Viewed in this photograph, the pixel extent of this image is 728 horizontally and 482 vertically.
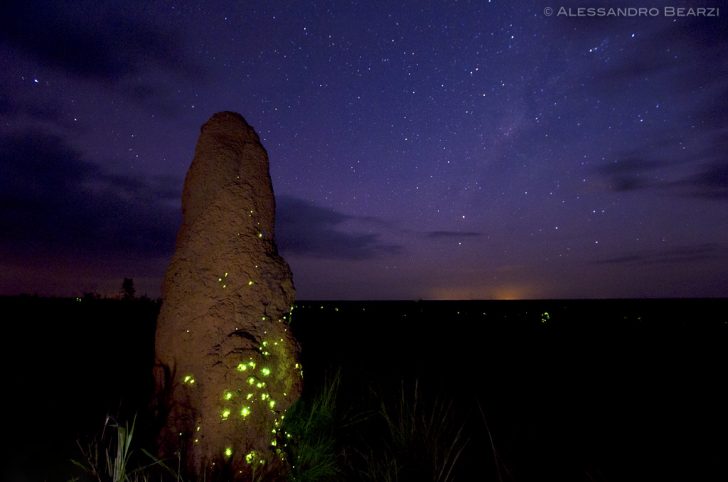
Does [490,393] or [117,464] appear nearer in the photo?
[117,464]

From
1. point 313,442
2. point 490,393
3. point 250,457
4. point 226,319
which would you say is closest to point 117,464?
point 250,457

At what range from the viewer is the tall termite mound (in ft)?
13.1

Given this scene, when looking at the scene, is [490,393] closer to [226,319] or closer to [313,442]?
[313,442]

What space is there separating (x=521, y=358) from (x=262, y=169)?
14298 mm

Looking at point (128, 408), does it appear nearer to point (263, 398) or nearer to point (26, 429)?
point (26, 429)

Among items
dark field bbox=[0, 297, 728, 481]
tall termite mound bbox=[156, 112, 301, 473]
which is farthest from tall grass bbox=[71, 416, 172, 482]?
tall termite mound bbox=[156, 112, 301, 473]

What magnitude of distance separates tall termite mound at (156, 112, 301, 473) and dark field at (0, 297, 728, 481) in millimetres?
557

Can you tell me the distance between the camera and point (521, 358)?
1656cm

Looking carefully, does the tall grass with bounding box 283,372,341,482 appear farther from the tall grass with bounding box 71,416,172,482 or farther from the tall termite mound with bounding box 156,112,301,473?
the tall grass with bounding box 71,416,172,482

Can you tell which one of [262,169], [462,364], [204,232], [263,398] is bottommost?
[462,364]

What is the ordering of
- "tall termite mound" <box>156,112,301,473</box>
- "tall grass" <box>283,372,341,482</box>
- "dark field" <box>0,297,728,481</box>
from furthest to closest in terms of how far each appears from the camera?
"dark field" <box>0,297,728,481</box> → "tall grass" <box>283,372,341,482</box> → "tall termite mound" <box>156,112,301,473</box>

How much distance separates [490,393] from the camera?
35.9 ft

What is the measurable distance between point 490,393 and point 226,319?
8.44 m

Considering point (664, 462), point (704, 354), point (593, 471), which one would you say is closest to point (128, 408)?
point (593, 471)
